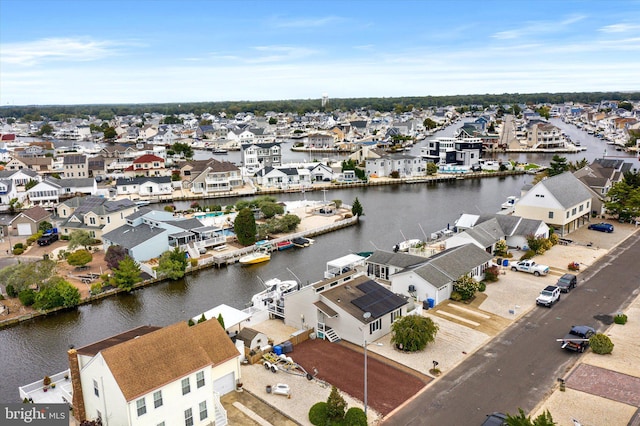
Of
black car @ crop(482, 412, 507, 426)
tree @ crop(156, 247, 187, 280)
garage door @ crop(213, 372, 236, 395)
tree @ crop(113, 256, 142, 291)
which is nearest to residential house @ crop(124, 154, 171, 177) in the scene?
tree @ crop(156, 247, 187, 280)

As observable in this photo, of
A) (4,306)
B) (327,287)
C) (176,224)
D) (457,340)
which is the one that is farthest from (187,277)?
(457,340)

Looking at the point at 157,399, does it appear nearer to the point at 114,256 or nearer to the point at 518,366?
the point at 518,366

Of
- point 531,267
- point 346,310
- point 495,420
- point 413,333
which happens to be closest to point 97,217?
point 346,310

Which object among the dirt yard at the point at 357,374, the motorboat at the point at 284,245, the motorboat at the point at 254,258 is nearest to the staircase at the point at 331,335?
the dirt yard at the point at 357,374

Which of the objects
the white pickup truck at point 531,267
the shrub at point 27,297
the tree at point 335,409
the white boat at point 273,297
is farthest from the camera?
the white pickup truck at point 531,267

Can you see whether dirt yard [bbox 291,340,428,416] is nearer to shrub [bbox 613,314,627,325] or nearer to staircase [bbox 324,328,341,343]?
staircase [bbox 324,328,341,343]

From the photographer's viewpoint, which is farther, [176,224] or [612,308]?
[176,224]

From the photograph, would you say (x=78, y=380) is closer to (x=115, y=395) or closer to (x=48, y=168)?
(x=115, y=395)

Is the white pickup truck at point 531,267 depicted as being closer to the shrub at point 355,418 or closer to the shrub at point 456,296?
the shrub at point 456,296
